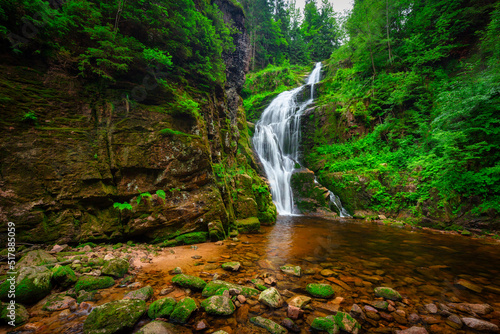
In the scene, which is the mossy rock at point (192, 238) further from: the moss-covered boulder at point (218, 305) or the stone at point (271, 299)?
the stone at point (271, 299)

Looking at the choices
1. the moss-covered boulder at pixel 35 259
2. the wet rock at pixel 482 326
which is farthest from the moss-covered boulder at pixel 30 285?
the wet rock at pixel 482 326

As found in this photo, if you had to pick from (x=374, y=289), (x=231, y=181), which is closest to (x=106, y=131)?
(x=231, y=181)

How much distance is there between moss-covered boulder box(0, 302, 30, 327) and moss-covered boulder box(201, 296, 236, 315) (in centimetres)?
190

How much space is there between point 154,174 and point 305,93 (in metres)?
19.0

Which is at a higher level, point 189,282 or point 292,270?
point 189,282

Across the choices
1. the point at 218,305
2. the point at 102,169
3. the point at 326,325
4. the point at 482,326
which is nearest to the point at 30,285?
the point at 218,305

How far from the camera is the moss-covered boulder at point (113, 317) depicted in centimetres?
183

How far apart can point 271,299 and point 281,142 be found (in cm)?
1523

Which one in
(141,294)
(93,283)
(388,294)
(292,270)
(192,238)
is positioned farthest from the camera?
(192,238)

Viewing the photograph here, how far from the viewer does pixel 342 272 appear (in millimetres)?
3691

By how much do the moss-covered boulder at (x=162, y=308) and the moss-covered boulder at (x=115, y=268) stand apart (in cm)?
126

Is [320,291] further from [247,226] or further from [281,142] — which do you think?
[281,142]

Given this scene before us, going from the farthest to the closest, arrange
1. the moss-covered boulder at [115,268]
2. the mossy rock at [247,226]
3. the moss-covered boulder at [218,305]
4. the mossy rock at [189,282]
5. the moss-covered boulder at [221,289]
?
1. the mossy rock at [247,226]
2. the moss-covered boulder at [115,268]
3. the mossy rock at [189,282]
4. the moss-covered boulder at [221,289]
5. the moss-covered boulder at [218,305]

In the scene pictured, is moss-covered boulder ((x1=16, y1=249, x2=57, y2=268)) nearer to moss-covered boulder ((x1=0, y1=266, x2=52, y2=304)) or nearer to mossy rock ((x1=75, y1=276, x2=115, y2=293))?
moss-covered boulder ((x1=0, y1=266, x2=52, y2=304))
